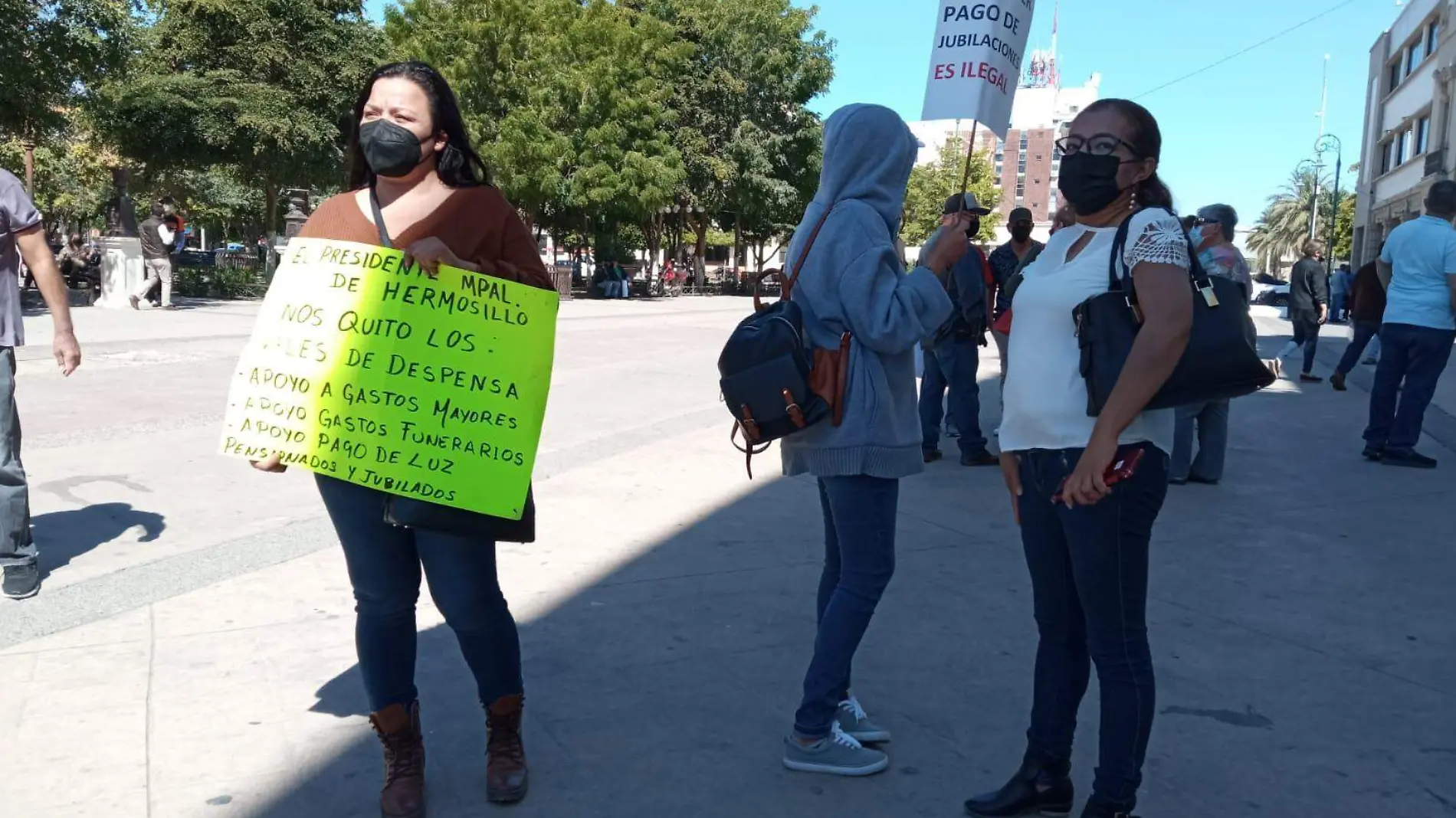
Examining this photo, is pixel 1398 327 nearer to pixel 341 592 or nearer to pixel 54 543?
pixel 341 592

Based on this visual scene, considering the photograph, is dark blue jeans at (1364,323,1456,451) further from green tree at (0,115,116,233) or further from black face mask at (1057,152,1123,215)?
green tree at (0,115,116,233)

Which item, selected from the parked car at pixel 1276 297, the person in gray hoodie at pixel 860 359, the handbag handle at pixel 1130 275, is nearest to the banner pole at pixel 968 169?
the person in gray hoodie at pixel 860 359

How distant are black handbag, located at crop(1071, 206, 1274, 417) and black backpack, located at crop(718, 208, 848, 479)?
2.34 ft

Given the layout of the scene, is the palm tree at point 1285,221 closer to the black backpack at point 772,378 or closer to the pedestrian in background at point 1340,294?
the pedestrian in background at point 1340,294

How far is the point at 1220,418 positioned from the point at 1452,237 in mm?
1935

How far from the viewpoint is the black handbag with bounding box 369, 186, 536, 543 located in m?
2.70

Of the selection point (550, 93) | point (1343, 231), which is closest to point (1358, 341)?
point (550, 93)

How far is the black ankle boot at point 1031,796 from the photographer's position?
9.52ft

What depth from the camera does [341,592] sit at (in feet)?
15.1

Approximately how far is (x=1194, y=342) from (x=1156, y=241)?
0.23 m

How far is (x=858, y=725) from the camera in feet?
10.9

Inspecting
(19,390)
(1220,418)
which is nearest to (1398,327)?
(1220,418)

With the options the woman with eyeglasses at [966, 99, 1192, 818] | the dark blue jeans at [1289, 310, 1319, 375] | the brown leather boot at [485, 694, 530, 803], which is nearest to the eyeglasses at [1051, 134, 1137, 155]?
the woman with eyeglasses at [966, 99, 1192, 818]

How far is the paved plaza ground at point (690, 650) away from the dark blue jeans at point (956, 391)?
0.50 meters
